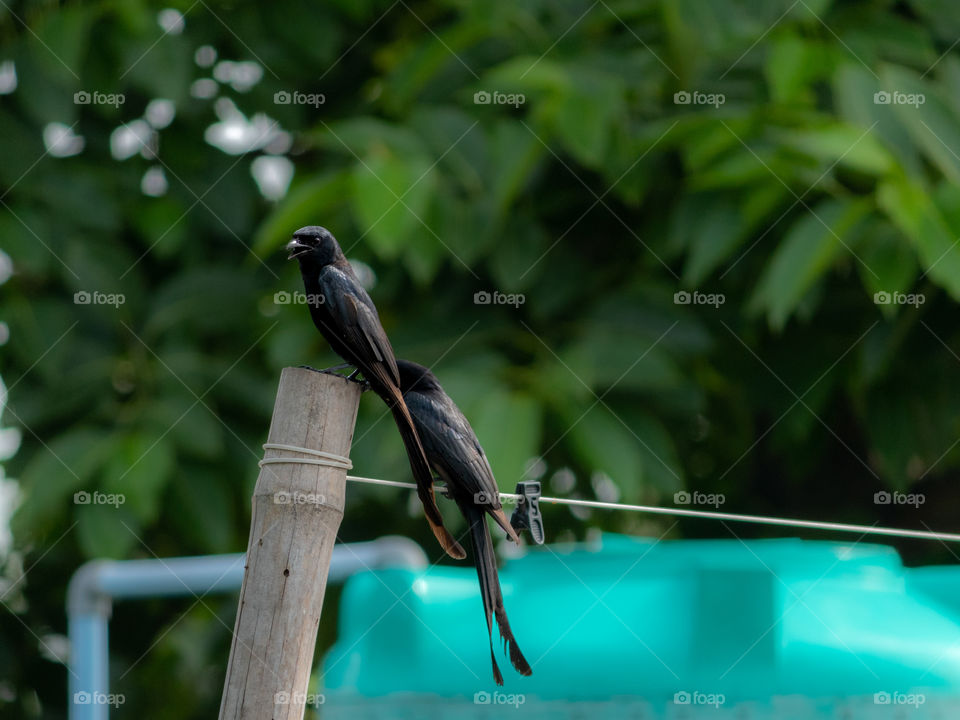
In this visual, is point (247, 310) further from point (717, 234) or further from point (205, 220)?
point (717, 234)

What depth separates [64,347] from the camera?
17.0ft

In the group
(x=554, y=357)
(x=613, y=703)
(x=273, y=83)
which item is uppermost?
(x=273, y=83)

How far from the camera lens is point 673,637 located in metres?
3.90

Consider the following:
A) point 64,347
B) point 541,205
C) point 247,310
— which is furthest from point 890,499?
point 64,347

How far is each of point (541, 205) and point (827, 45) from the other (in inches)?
52.9
